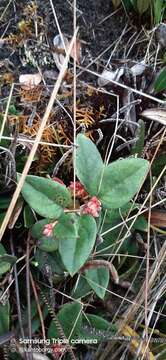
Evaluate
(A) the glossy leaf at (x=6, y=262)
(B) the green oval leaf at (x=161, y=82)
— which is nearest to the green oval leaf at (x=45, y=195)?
(A) the glossy leaf at (x=6, y=262)

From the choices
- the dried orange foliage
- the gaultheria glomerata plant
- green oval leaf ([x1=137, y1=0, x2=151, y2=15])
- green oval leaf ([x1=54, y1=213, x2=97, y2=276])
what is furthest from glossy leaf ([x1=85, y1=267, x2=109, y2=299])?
green oval leaf ([x1=137, y1=0, x2=151, y2=15])

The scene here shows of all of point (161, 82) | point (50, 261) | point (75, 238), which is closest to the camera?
point (75, 238)

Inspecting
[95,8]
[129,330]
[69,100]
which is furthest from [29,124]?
[129,330]

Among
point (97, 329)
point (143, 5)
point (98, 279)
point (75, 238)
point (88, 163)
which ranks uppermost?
point (143, 5)

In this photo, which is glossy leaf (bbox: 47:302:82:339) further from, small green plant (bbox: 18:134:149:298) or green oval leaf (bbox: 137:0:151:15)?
green oval leaf (bbox: 137:0:151:15)

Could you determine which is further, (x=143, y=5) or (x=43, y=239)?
(x=143, y=5)

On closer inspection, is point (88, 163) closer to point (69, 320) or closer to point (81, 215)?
point (81, 215)

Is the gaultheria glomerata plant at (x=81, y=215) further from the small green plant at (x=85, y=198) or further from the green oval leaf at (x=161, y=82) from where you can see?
the green oval leaf at (x=161, y=82)

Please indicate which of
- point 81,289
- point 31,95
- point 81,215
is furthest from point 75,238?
point 31,95
